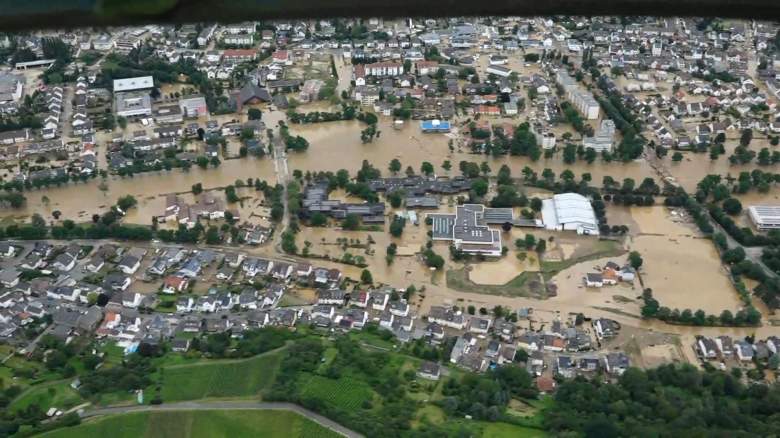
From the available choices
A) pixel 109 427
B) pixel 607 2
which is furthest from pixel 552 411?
pixel 607 2

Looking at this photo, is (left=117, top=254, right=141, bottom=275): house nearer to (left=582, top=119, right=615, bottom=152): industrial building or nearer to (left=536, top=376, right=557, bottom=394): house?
(left=536, top=376, right=557, bottom=394): house

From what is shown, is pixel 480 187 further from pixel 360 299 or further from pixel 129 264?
pixel 129 264

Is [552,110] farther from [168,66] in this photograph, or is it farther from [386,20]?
[386,20]

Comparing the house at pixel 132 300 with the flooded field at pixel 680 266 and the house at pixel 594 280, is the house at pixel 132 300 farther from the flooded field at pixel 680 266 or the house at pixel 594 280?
the flooded field at pixel 680 266

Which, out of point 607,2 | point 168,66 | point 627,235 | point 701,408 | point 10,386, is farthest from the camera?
point 168,66

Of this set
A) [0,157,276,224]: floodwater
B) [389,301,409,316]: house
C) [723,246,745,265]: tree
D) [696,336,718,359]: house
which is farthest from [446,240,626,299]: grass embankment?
[0,157,276,224]: floodwater

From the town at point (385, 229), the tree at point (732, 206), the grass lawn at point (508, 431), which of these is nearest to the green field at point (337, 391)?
the town at point (385, 229)
